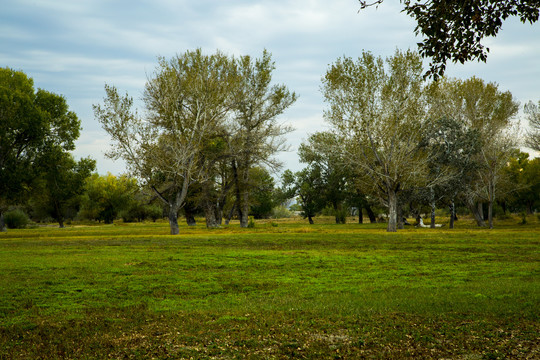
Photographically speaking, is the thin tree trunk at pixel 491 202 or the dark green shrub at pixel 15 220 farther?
the dark green shrub at pixel 15 220

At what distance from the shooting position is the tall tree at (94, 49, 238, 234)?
45031 millimetres

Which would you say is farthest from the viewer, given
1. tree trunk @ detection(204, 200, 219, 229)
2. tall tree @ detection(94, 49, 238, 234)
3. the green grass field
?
tree trunk @ detection(204, 200, 219, 229)

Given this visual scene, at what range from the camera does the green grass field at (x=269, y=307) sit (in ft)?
29.1

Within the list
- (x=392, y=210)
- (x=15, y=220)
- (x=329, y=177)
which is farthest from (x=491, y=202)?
(x=15, y=220)

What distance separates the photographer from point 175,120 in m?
49.3

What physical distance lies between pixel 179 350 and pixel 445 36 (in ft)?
35.1

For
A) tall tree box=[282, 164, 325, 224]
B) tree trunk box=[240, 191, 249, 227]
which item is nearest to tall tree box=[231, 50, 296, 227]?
tree trunk box=[240, 191, 249, 227]

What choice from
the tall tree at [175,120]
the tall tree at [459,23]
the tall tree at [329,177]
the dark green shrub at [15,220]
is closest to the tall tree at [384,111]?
the tall tree at [175,120]

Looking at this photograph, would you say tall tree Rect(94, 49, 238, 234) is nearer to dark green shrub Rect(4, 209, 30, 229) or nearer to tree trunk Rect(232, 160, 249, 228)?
tree trunk Rect(232, 160, 249, 228)

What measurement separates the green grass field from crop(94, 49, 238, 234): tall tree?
937 inches

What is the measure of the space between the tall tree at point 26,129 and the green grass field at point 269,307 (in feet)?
114

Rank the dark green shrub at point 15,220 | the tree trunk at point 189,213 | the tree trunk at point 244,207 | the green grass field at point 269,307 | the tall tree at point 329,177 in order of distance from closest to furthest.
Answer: the green grass field at point 269,307 → the tree trunk at point 244,207 → the dark green shrub at point 15,220 → the tree trunk at point 189,213 → the tall tree at point 329,177

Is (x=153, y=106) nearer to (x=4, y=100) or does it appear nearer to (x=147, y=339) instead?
(x=4, y=100)

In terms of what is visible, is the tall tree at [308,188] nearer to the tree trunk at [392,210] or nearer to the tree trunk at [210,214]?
the tree trunk at [210,214]
